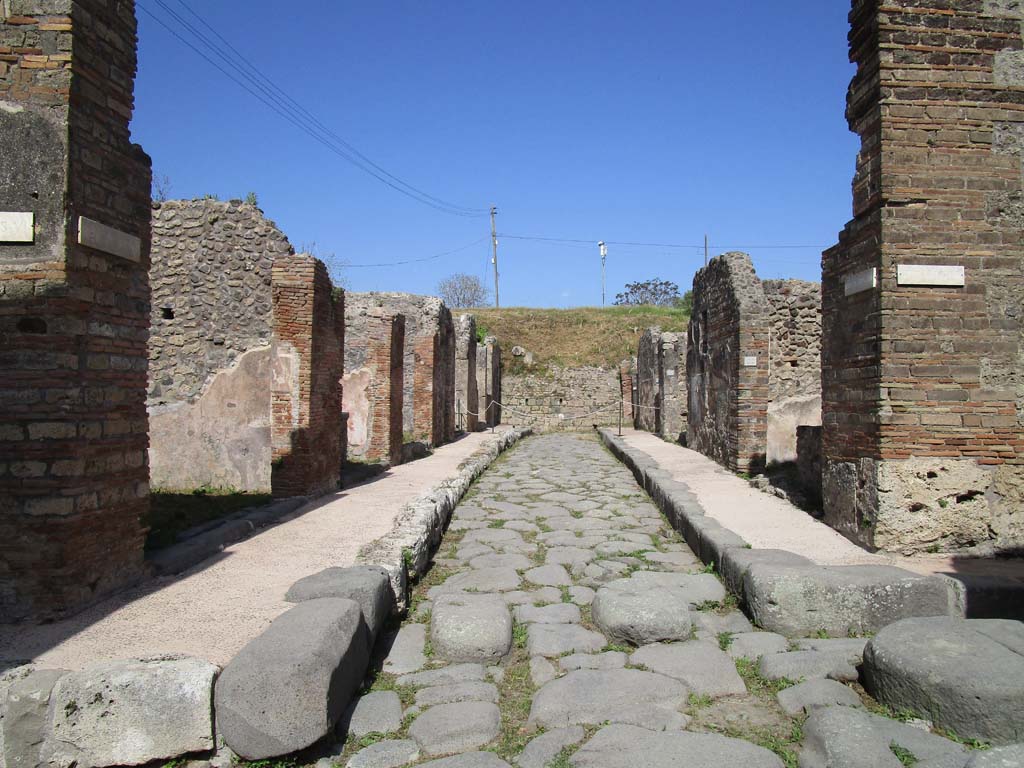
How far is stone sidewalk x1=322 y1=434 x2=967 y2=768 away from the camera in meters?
2.94

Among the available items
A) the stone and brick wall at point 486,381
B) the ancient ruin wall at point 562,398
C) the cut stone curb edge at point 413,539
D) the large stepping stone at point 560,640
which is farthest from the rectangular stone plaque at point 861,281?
the ancient ruin wall at point 562,398

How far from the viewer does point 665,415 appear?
18.2m

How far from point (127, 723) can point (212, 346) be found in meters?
6.93

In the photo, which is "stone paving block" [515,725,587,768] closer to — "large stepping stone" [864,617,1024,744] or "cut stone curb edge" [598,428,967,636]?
"large stepping stone" [864,617,1024,744]

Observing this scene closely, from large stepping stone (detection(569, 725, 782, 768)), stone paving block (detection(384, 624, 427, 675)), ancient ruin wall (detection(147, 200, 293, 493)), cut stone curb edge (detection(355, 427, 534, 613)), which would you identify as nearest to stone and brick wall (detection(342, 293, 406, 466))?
cut stone curb edge (detection(355, 427, 534, 613))

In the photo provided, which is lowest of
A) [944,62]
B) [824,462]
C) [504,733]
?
[504,733]

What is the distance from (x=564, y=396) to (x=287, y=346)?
21.1 m

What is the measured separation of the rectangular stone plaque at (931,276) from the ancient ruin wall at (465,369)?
607 inches

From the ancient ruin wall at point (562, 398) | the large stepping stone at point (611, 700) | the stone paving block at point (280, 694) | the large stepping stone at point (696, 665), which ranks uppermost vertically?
the ancient ruin wall at point (562, 398)

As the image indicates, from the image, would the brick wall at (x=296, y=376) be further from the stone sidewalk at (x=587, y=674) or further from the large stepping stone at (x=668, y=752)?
the large stepping stone at (x=668, y=752)

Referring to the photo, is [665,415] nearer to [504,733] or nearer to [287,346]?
[287,346]

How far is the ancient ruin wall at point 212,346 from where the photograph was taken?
902 cm

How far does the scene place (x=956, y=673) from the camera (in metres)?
2.95

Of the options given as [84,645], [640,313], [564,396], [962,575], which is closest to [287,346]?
[84,645]
